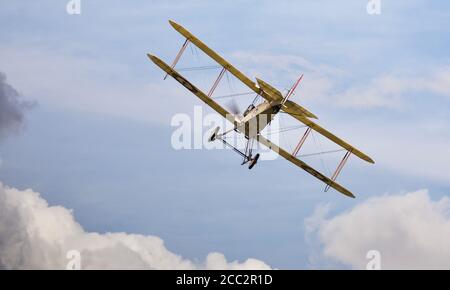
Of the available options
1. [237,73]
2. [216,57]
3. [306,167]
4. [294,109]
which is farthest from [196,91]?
[306,167]

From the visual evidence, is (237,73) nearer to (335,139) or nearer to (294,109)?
(294,109)

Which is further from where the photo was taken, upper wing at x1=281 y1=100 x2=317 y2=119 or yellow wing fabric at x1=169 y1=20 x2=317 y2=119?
upper wing at x1=281 y1=100 x2=317 y2=119

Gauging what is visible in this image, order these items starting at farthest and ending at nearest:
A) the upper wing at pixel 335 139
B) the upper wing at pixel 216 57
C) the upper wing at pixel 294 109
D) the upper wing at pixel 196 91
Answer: the upper wing at pixel 335 139 < the upper wing at pixel 196 91 < the upper wing at pixel 216 57 < the upper wing at pixel 294 109

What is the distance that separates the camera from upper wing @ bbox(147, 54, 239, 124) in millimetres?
68438

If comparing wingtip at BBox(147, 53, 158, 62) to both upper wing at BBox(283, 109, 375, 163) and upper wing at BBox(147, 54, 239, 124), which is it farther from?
upper wing at BBox(283, 109, 375, 163)

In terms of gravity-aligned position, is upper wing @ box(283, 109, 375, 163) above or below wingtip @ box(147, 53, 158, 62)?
below

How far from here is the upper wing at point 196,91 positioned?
225 feet

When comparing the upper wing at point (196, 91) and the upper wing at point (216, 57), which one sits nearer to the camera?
the upper wing at point (216, 57)

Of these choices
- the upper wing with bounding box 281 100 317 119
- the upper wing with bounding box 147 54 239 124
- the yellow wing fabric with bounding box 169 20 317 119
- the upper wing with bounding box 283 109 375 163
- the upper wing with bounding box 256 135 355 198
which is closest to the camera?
the yellow wing fabric with bounding box 169 20 317 119

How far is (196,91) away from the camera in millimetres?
69875

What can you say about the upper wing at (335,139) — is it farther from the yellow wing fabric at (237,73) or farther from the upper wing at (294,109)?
the yellow wing fabric at (237,73)
